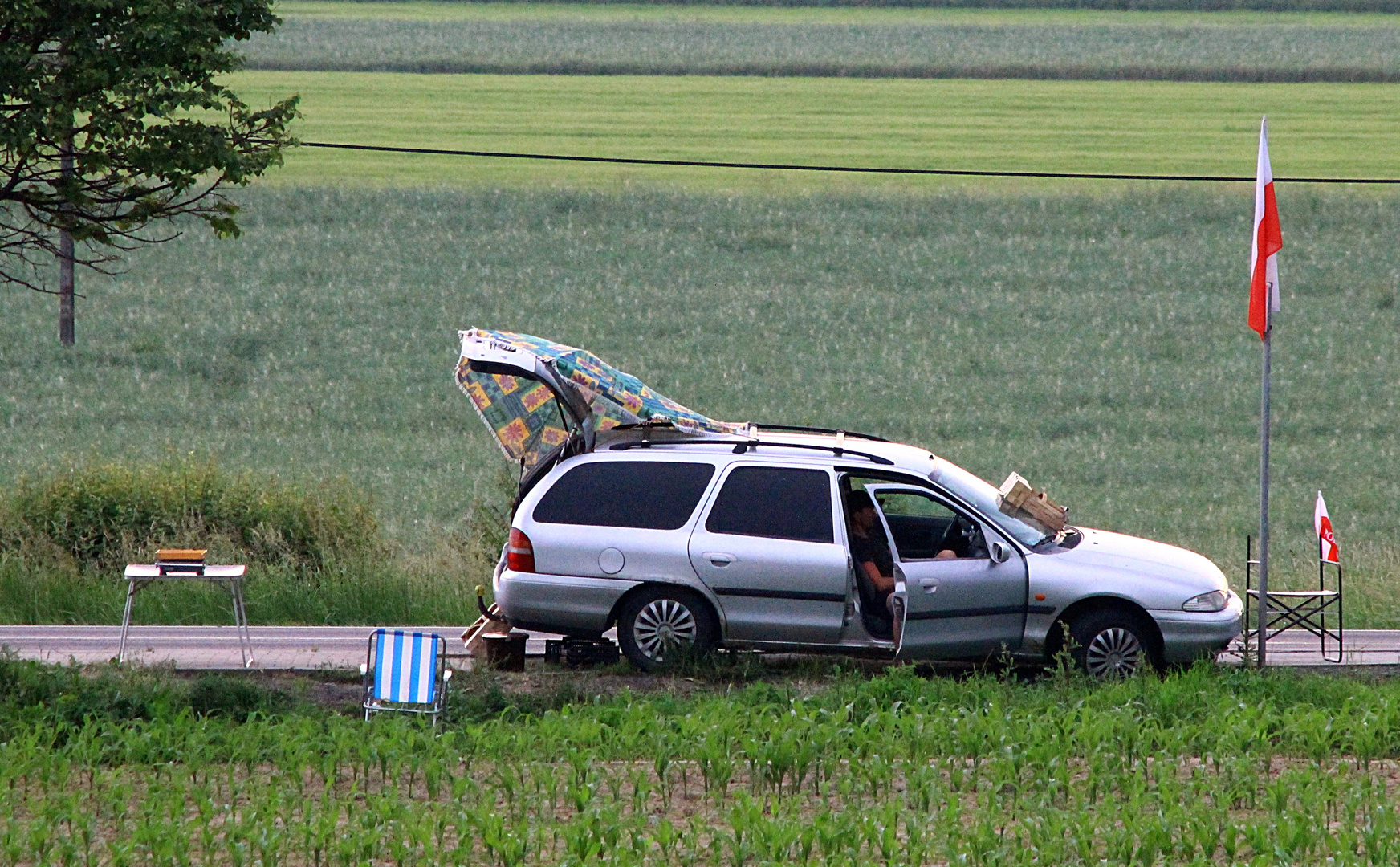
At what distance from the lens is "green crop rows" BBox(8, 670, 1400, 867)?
8.13 m

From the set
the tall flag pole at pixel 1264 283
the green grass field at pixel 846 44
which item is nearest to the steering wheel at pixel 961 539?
the tall flag pole at pixel 1264 283

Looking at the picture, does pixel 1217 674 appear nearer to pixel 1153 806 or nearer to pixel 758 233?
pixel 1153 806

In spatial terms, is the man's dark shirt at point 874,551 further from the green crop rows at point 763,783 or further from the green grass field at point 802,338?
the green grass field at point 802,338

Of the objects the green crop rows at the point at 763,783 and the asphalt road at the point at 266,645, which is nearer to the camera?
the green crop rows at the point at 763,783

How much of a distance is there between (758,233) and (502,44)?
32813 millimetres

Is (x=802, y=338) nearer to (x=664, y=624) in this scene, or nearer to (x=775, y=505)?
(x=775, y=505)

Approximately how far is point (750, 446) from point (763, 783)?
3649 mm

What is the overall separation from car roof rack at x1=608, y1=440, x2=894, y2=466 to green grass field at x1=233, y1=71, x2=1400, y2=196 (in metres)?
35.0

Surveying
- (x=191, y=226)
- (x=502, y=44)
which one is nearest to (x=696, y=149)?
(x=191, y=226)

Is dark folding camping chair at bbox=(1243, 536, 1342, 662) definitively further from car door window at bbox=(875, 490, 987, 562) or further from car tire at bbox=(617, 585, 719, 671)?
car tire at bbox=(617, 585, 719, 671)

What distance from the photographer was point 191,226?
42.9 meters

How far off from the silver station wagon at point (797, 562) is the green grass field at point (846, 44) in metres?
55.2

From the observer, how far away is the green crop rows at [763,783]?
813cm

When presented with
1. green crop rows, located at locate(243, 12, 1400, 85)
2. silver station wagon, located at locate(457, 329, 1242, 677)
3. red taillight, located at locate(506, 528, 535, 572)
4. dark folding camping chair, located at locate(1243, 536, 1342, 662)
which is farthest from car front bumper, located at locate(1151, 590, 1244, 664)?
green crop rows, located at locate(243, 12, 1400, 85)
